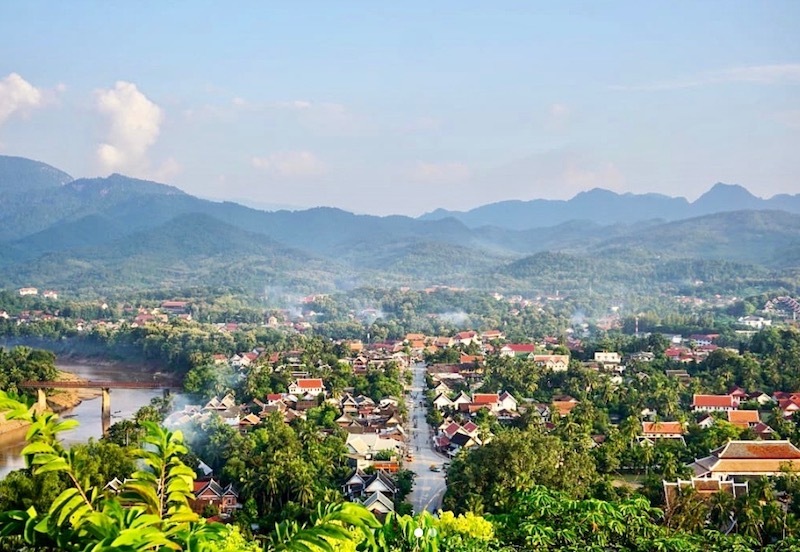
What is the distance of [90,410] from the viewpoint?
22.5 metres

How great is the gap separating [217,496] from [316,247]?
126 m

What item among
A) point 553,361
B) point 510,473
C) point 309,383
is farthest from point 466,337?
point 510,473

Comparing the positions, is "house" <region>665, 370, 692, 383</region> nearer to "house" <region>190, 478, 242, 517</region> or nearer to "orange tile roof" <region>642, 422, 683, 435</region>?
"orange tile roof" <region>642, 422, 683, 435</region>

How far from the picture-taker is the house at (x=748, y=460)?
1338 cm

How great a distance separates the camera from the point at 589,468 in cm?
1242

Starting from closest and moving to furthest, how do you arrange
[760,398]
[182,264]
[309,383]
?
1. [760,398]
2. [309,383]
3. [182,264]

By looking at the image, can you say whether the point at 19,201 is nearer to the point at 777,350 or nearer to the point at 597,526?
the point at 777,350

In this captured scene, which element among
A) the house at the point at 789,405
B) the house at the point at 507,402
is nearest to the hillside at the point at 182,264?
the house at the point at 507,402

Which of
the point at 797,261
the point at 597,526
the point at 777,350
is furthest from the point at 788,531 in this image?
the point at 797,261

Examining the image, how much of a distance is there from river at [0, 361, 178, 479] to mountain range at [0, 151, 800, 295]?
98.4 ft

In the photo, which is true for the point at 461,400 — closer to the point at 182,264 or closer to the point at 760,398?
the point at 760,398

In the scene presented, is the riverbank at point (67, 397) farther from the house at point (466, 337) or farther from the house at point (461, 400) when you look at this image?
the house at point (466, 337)

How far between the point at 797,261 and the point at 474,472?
67.3 metres

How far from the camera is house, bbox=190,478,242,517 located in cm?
1254
